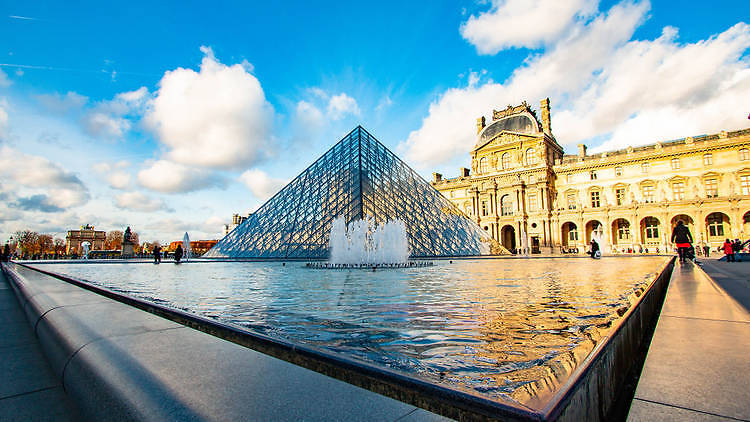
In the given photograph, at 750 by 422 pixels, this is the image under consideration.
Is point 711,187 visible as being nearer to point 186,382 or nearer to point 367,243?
point 367,243

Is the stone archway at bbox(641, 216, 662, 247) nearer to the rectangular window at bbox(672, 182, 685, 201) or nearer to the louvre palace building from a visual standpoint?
the louvre palace building

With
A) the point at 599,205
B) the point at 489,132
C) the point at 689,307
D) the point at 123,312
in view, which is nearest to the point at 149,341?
the point at 123,312

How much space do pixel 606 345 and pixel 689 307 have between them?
189cm

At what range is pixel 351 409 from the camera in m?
0.91

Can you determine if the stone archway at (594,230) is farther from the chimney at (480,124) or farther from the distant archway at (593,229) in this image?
the chimney at (480,124)

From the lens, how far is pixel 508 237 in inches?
1547

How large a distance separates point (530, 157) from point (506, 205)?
17.6 ft

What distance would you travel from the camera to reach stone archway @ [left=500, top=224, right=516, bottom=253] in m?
38.3

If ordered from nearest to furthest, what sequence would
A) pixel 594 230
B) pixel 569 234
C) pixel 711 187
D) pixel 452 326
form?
pixel 452 326, pixel 711 187, pixel 594 230, pixel 569 234

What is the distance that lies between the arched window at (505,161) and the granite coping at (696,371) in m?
39.0

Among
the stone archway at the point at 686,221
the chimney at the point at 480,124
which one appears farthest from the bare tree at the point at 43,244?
the stone archway at the point at 686,221

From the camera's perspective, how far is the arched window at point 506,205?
124ft

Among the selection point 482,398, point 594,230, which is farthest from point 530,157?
point 482,398

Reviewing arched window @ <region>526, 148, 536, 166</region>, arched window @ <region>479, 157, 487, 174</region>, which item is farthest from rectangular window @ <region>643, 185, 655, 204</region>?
arched window @ <region>479, 157, 487, 174</region>
